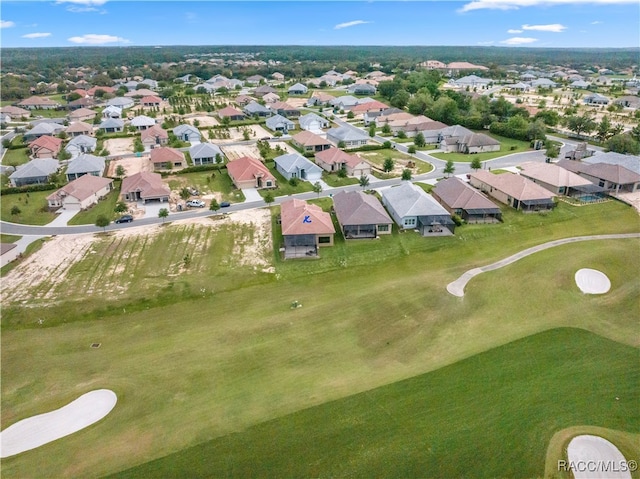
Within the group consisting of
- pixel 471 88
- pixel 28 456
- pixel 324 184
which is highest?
pixel 471 88

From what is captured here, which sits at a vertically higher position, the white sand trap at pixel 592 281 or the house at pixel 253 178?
the house at pixel 253 178

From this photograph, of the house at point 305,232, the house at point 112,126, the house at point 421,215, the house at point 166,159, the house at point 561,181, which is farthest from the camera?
the house at point 112,126

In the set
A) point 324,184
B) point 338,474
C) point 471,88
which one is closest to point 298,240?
point 324,184

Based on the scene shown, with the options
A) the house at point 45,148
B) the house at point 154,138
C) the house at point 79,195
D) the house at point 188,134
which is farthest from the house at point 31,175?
the house at point 188,134

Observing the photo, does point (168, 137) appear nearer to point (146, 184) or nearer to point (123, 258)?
point (146, 184)

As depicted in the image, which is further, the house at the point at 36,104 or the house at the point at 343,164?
the house at the point at 36,104

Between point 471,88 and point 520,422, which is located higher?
point 471,88

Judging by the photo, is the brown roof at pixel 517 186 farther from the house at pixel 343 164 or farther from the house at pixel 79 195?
the house at pixel 79 195
